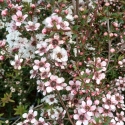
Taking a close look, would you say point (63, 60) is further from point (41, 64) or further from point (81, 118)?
point (81, 118)

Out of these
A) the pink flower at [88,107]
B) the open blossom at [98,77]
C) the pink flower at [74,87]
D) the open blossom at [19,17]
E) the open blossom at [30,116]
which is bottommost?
the open blossom at [30,116]

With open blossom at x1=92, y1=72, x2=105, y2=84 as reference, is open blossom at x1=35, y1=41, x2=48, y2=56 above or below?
above

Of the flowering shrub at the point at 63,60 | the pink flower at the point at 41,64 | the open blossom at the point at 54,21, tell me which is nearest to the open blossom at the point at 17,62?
the flowering shrub at the point at 63,60

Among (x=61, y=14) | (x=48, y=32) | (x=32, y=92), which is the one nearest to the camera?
(x=48, y=32)

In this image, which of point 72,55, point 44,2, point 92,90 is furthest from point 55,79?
point 44,2

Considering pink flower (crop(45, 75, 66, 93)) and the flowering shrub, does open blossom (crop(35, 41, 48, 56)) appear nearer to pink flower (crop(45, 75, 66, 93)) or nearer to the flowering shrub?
the flowering shrub

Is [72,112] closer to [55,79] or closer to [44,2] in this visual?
[55,79]

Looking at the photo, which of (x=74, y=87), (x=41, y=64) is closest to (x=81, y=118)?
(x=74, y=87)

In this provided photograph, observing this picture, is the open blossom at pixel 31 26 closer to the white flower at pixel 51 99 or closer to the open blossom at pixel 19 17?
the open blossom at pixel 19 17

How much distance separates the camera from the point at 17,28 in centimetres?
250

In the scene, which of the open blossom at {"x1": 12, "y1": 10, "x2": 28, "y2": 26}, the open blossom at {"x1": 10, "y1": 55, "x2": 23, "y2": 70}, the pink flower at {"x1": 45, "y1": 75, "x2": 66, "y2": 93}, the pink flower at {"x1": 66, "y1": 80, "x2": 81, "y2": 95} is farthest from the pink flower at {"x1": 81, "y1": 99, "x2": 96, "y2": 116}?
the open blossom at {"x1": 12, "y1": 10, "x2": 28, "y2": 26}

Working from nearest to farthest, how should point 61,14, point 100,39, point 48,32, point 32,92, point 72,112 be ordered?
point 48,32 → point 61,14 → point 72,112 → point 100,39 → point 32,92

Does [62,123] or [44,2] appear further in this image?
[44,2]

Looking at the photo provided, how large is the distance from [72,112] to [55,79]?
1.60ft
